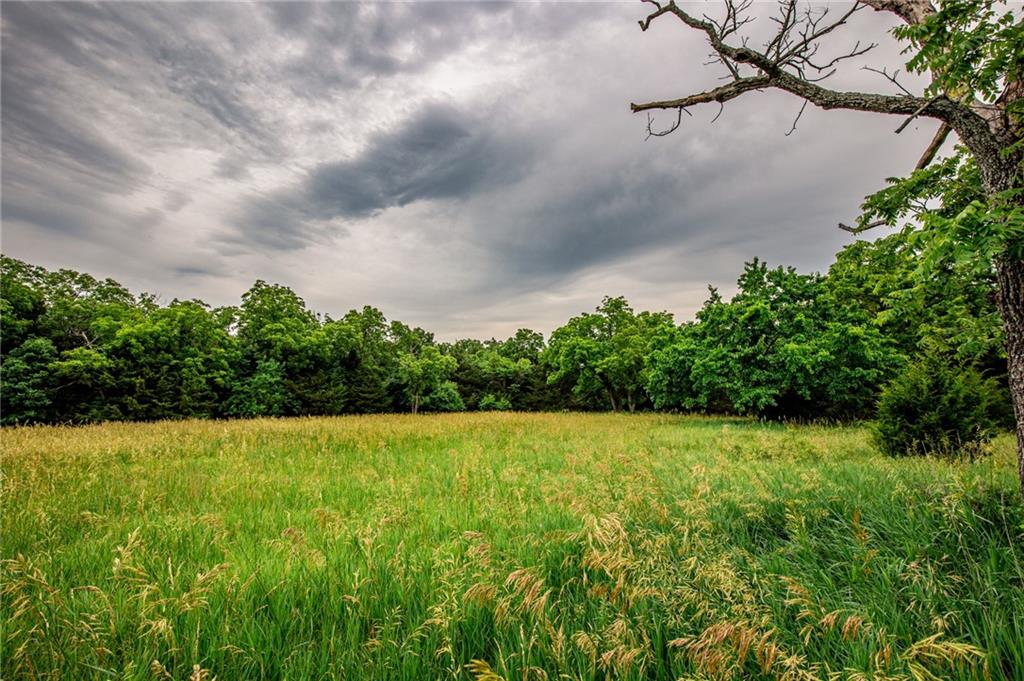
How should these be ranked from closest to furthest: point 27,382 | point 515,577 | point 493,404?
1. point 515,577
2. point 27,382
3. point 493,404

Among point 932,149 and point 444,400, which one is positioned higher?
point 932,149

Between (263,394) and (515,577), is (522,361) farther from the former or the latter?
(515,577)

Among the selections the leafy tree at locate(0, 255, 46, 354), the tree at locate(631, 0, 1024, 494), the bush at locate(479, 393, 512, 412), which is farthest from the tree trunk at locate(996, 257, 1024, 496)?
the bush at locate(479, 393, 512, 412)

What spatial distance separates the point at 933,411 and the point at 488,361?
38728mm

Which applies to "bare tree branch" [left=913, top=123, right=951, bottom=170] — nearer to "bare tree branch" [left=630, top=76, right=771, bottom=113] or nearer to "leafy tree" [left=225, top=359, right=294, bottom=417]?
"bare tree branch" [left=630, top=76, right=771, bottom=113]

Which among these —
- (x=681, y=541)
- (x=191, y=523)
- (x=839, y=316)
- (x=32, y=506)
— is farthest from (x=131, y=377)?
(x=839, y=316)

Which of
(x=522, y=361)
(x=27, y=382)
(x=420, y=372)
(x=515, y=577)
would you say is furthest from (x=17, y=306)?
(x=522, y=361)

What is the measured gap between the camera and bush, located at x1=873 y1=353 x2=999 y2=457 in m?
7.29

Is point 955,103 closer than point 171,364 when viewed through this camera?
Yes

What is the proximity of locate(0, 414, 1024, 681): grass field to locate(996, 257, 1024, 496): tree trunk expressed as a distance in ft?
2.45

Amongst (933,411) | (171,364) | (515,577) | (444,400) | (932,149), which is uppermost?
(932,149)

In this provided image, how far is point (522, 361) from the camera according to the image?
44.4 m

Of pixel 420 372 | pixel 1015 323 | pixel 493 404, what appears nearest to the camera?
pixel 1015 323

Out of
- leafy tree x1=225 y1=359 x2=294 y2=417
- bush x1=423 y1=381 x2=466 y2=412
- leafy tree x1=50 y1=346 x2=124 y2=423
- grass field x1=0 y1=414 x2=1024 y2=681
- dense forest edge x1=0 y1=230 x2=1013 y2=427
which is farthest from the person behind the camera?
bush x1=423 y1=381 x2=466 y2=412
